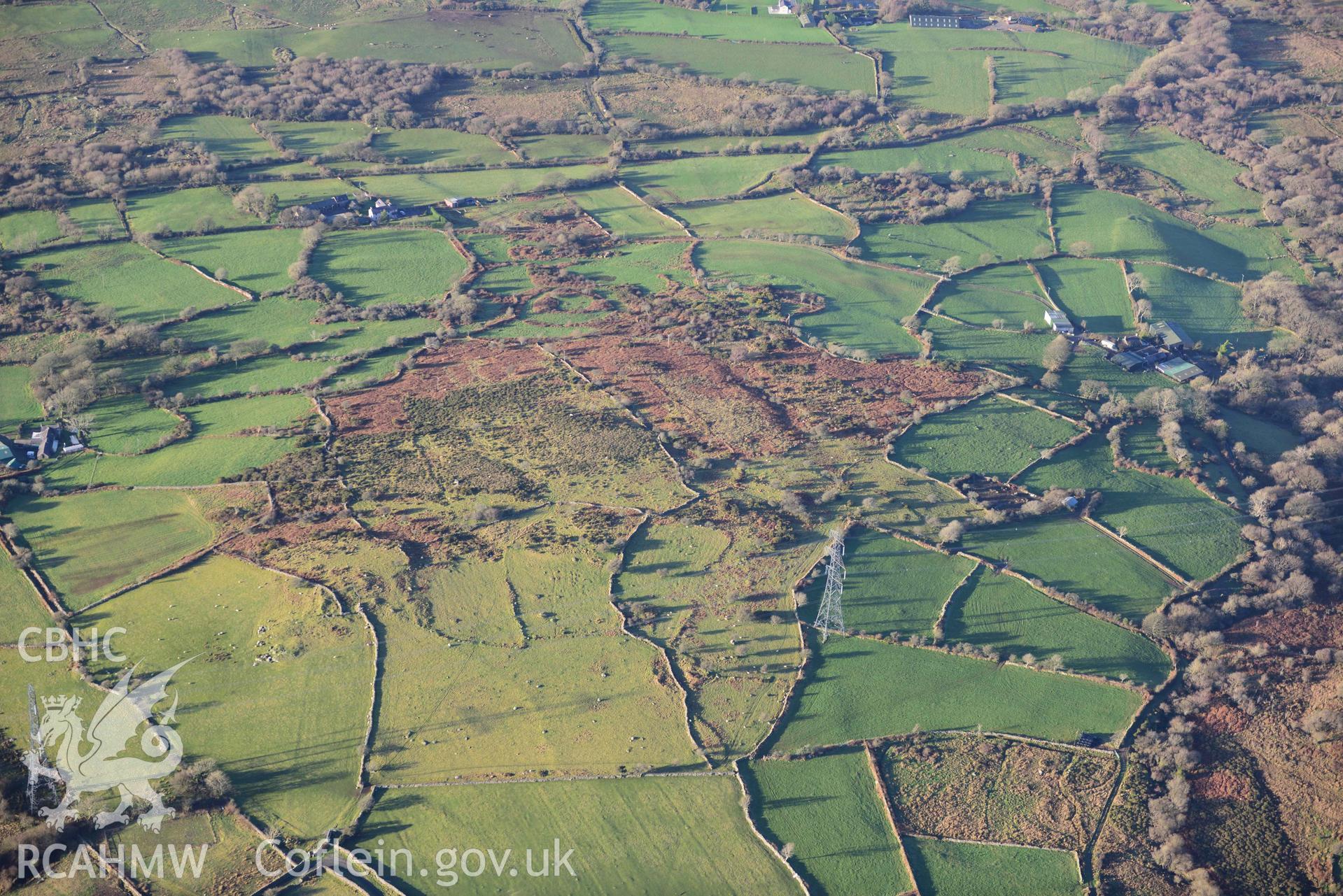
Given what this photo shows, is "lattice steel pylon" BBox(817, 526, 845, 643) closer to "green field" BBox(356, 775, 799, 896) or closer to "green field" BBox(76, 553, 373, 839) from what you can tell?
"green field" BBox(356, 775, 799, 896)

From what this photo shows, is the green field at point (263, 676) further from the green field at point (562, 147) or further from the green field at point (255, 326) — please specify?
the green field at point (562, 147)

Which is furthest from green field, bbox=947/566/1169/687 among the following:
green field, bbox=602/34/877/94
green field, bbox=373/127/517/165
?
green field, bbox=602/34/877/94

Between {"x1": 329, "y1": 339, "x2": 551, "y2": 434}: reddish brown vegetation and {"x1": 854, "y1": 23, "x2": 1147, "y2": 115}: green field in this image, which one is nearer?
{"x1": 329, "y1": 339, "x2": 551, "y2": 434}: reddish brown vegetation

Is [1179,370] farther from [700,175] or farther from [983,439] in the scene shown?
[700,175]

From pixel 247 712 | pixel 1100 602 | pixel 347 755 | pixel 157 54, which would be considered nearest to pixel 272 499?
pixel 247 712

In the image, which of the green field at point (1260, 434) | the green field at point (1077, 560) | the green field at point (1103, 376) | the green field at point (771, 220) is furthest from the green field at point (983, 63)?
the green field at point (1077, 560)
